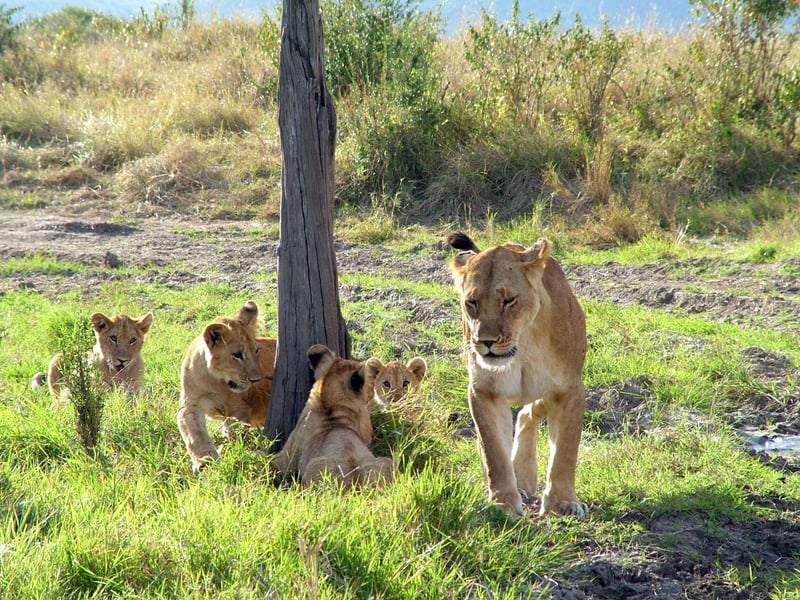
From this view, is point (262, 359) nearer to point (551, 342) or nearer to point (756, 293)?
point (551, 342)

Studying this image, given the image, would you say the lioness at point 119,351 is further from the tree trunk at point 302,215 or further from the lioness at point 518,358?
the lioness at point 518,358

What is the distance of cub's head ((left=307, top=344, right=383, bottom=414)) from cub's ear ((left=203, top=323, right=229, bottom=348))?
54 cm

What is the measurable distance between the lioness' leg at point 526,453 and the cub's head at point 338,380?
0.69 m

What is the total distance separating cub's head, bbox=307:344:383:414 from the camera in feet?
14.3

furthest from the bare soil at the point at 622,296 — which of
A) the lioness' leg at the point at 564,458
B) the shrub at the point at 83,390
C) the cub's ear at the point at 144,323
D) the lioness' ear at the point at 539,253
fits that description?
the shrub at the point at 83,390

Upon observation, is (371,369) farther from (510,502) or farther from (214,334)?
(510,502)

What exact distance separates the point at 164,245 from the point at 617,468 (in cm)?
629

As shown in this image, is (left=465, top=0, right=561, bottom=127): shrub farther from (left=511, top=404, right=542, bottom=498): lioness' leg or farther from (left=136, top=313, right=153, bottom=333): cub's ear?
(left=511, top=404, right=542, bottom=498): lioness' leg

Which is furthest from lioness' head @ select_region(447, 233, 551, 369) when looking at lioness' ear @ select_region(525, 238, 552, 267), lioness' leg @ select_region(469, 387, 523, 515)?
lioness' leg @ select_region(469, 387, 523, 515)

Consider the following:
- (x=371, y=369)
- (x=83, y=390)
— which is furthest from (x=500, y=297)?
(x=83, y=390)

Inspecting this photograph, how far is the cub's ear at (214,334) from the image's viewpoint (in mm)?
4762

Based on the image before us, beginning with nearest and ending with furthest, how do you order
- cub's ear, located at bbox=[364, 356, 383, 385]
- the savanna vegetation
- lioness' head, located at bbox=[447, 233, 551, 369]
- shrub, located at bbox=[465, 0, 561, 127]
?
1. the savanna vegetation
2. lioness' head, located at bbox=[447, 233, 551, 369]
3. cub's ear, located at bbox=[364, 356, 383, 385]
4. shrub, located at bbox=[465, 0, 561, 127]

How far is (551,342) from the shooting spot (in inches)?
159

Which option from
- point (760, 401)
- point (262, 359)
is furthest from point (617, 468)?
point (262, 359)
